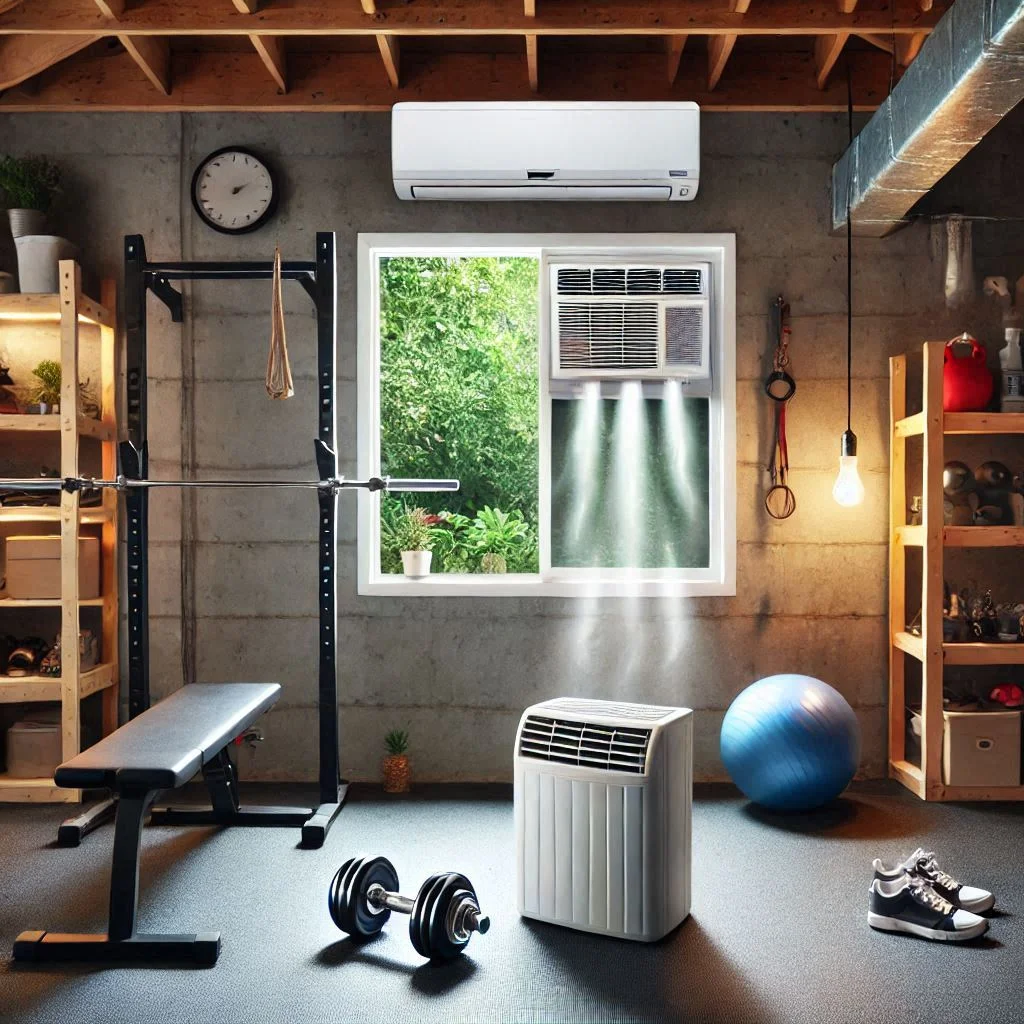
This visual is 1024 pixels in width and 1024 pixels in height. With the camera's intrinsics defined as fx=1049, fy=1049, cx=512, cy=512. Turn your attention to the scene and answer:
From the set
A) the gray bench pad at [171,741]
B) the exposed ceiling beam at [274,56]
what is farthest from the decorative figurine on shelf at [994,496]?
the exposed ceiling beam at [274,56]

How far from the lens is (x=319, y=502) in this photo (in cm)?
393

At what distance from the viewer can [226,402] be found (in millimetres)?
4516

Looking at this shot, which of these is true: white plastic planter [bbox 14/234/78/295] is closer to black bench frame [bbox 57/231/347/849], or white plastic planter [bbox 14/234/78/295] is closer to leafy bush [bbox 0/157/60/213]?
leafy bush [bbox 0/157/60/213]

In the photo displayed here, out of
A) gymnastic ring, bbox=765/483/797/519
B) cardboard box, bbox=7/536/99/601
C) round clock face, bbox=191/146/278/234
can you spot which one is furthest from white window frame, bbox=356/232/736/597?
cardboard box, bbox=7/536/99/601

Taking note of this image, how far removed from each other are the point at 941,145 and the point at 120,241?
130 inches

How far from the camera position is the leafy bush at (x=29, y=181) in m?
4.29

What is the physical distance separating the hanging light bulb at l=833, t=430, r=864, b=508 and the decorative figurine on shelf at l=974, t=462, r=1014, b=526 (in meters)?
0.54

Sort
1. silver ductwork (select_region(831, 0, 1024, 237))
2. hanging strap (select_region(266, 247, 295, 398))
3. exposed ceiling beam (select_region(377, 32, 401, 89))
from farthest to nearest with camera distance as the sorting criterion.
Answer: exposed ceiling beam (select_region(377, 32, 401, 89)), hanging strap (select_region(266, 247, 295, 398)), silver ductwork (select_region(831, 0, 1024, 237))

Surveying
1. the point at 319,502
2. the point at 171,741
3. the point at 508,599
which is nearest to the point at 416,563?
the point at 508,599

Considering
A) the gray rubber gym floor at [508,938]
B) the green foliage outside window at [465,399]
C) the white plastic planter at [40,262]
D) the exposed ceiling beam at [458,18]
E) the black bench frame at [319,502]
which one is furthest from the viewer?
the green foliage outside window at [465,399]

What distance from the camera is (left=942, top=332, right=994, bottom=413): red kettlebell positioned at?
420 cm

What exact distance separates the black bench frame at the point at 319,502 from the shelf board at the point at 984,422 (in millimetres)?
2400

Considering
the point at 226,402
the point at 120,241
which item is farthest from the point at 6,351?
the point at 226,402

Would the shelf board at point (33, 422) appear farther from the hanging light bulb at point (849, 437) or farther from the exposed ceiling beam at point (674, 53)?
the hanging light bulb at point (849, 437)
